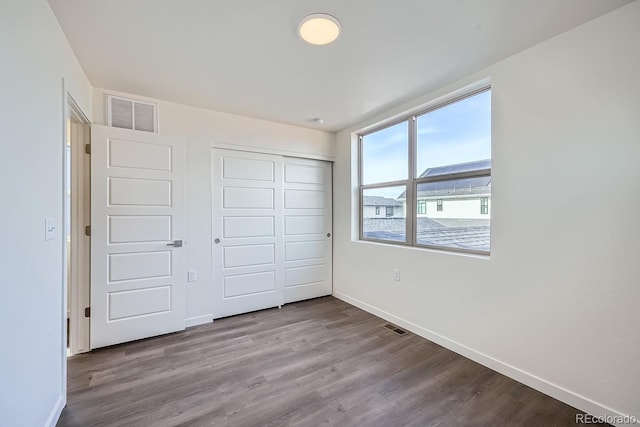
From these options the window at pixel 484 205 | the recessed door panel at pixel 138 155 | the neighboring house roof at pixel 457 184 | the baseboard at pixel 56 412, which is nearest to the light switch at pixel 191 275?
the recessed door panel at pixel 138 155

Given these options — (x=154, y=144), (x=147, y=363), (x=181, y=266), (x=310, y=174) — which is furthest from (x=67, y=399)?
(x=310, y=174)

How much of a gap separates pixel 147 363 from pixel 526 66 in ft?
12.9

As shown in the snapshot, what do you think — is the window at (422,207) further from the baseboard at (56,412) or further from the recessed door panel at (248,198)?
the baseboard at (56,412)

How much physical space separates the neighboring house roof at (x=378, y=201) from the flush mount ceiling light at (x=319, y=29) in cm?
202

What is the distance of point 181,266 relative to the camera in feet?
9.82

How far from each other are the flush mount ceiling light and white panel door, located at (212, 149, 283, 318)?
1.92m

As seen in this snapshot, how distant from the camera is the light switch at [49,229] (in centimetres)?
154

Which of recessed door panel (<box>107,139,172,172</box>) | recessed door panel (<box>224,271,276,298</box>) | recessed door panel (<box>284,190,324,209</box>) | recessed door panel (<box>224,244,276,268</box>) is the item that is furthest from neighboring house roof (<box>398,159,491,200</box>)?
recessed door panel (<box>107,139,172,172</box>)

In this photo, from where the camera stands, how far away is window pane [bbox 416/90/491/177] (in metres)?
2.45

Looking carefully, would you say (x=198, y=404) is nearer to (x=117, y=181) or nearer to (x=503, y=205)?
(x=117, y=181)

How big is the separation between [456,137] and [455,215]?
0.78m

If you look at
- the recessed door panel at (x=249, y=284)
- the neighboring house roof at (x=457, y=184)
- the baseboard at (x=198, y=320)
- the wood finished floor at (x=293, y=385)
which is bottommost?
the wood finished floor at (x=293, y=385)

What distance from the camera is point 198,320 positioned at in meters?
3.15

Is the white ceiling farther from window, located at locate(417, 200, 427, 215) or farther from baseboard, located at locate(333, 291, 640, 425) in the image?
baseboard, located at locate(333, 291, 640, 425)
